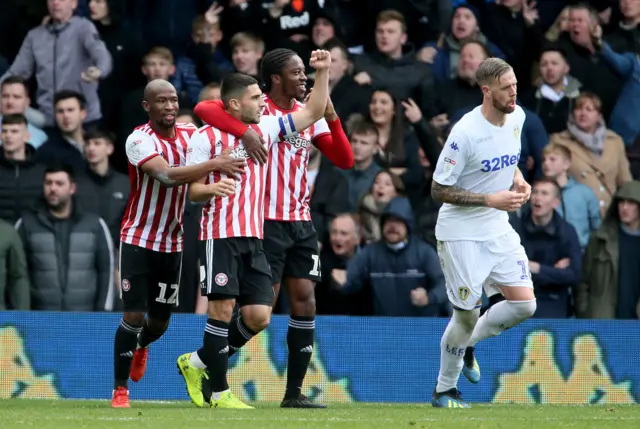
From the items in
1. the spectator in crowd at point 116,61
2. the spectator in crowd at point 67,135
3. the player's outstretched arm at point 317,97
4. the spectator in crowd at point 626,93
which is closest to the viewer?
the player's outstretched arm at point 317,97

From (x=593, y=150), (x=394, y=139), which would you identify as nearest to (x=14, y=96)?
(x=394, y=139)

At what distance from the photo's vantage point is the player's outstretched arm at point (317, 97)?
322 inches

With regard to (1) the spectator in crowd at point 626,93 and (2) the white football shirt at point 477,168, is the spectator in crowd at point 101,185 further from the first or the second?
(1) the spectator in crowd at point 626,93

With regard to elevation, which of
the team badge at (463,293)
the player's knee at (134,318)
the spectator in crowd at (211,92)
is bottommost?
the player's knee at (134,318)

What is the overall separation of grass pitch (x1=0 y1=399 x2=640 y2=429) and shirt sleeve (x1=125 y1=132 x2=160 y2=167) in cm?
158

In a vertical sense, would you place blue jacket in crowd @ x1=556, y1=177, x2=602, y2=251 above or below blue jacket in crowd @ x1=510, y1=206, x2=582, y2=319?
above

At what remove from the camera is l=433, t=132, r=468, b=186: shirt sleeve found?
855cm

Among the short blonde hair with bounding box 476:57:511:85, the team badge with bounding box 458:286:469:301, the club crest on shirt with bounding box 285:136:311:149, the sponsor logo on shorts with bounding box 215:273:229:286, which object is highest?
the short blonde hair with bounding box 476:57:511:85

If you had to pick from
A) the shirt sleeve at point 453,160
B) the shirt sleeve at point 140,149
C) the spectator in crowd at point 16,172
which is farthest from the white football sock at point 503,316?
the spectator in crowd at point 16,172

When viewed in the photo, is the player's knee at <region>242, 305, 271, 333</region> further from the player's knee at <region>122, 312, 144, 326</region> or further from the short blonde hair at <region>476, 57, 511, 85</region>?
the short blonde hair at <region>476, 57, 511, 85</region>

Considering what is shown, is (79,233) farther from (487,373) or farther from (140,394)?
(487,373)

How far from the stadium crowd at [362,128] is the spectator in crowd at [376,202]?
2cm

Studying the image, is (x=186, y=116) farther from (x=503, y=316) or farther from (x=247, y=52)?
(x=503, y=316)

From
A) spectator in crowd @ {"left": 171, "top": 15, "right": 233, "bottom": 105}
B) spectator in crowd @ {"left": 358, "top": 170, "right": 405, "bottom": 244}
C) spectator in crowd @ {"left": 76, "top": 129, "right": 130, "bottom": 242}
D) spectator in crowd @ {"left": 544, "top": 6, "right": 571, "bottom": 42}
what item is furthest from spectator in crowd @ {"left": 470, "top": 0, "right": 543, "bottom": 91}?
spectator in crowd @ {"left": 76, "top": 129, "right": 130, "bottom": 242}
